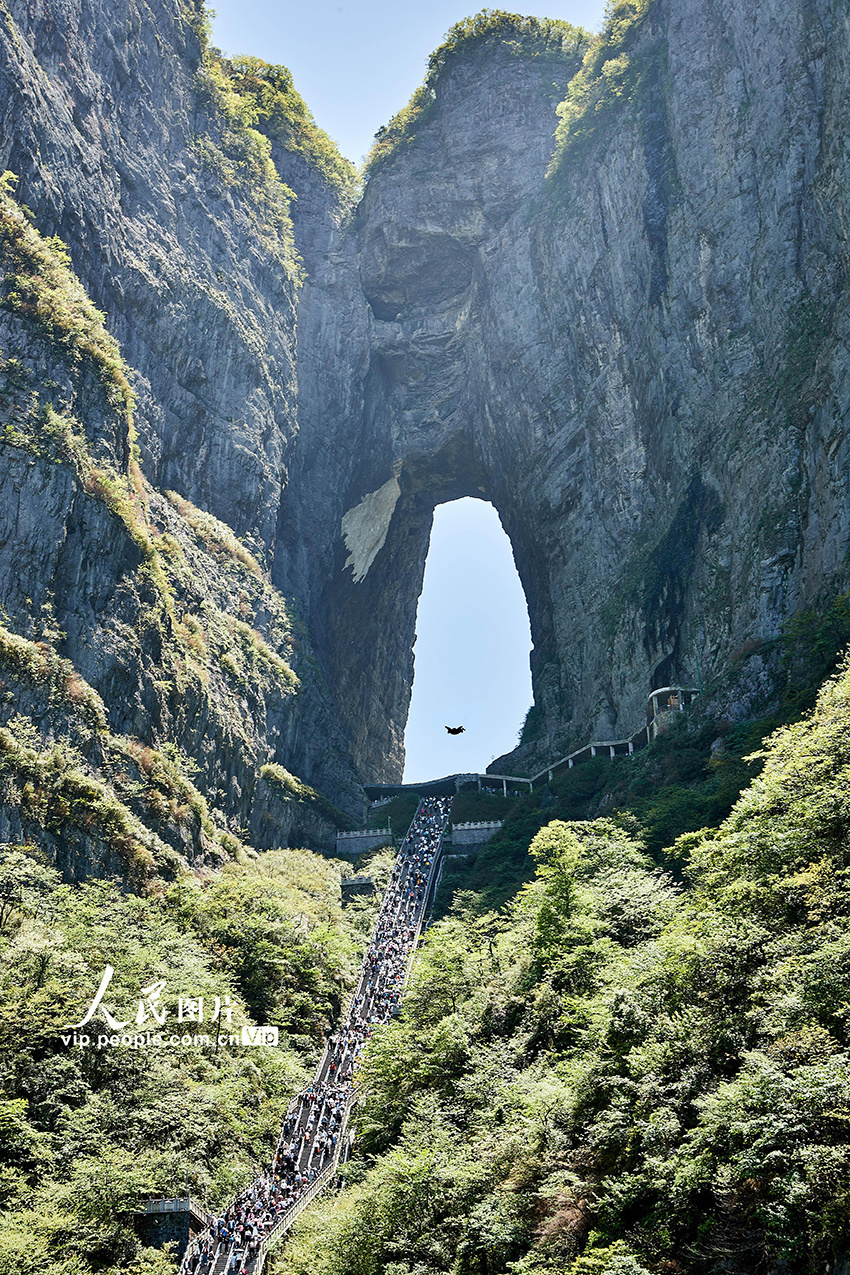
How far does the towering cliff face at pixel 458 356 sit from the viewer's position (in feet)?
114

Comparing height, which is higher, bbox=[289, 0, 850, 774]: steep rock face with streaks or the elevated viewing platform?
bbox=[289, 0, 850, 774]: steep rock face with streaks

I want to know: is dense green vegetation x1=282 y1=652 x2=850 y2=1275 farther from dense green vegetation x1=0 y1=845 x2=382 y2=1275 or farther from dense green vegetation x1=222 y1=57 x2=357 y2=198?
dense green vegetation x1=222 y1=57 x2=357 y2=198

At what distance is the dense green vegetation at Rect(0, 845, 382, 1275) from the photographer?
51.0ft

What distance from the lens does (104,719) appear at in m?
30.7

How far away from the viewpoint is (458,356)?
218ft

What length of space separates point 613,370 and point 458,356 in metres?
18.3

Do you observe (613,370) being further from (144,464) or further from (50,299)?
(50,299)

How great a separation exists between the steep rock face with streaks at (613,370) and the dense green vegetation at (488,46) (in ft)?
3.15

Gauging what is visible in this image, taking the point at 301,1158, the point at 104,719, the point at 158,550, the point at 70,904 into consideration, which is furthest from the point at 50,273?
the point at 301,1158

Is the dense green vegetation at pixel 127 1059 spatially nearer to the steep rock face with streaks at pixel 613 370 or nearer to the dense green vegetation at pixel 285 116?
the steep rock face with streaks at pixel 613 370

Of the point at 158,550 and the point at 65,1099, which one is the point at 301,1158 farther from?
the point at 158,550

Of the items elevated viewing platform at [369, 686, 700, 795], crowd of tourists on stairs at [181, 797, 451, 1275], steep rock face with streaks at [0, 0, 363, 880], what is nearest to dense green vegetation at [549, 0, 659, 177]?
steep rock face with streaks at [0, 0, 363, 880]

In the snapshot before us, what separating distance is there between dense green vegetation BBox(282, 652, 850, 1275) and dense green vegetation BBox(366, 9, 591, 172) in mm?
63049

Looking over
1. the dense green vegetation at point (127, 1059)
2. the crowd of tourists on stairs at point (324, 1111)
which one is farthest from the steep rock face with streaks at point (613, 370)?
Answer: the dense green vegetation at point (127, 1059)
